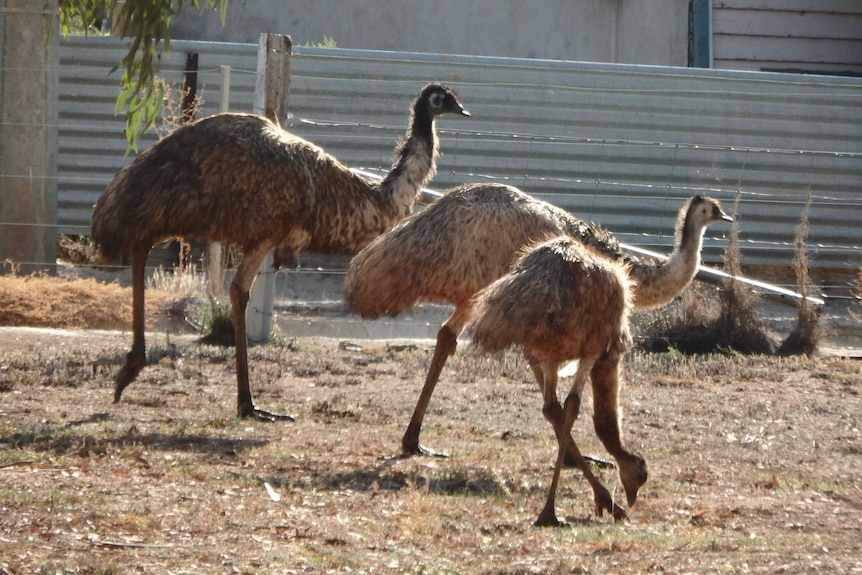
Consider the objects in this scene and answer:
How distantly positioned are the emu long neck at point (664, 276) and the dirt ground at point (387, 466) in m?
0.75

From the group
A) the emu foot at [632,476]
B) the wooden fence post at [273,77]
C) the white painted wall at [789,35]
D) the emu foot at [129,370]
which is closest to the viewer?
the emu foot at [632,476]

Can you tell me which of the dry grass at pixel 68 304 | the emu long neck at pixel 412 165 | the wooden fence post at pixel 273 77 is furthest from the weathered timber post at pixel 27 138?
the emu long neck at pixel 412 165

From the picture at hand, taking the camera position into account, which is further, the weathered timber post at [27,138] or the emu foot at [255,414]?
the weathered timber post at [27,138]

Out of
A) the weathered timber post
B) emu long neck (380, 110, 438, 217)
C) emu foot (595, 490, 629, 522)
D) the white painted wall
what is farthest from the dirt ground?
the white painted wall

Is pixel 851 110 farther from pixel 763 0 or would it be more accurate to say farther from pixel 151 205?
pixel 151 205

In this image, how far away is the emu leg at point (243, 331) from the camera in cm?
740

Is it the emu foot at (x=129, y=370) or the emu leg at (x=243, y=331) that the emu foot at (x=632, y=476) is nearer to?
the emu leg at (x=243, y=331)

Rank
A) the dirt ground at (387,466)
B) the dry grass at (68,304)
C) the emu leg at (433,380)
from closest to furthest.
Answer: the dirt ground at (387,466) → the emu leg at (433,380) → the dry grass at (68,304)

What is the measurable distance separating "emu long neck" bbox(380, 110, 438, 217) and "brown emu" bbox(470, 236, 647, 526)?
2.39 meters

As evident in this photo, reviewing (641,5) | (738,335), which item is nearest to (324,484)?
(738,335)

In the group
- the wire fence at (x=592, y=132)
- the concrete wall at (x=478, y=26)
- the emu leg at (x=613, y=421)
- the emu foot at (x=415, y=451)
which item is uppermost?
the concrete wall at (x=478, y=26)

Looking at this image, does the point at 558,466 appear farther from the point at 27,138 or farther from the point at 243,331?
the point at 27,138

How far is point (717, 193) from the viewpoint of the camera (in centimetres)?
1324

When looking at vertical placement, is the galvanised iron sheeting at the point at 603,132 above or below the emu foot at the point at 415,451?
above
